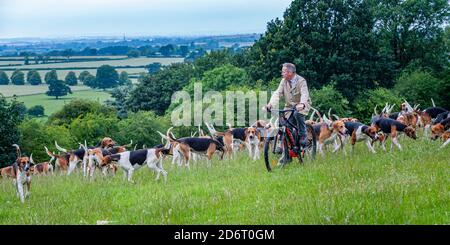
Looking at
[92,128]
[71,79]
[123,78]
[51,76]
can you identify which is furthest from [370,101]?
[92,128]

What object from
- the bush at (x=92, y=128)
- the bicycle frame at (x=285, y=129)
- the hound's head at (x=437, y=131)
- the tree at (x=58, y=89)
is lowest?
the bush at (x=92, y=128)

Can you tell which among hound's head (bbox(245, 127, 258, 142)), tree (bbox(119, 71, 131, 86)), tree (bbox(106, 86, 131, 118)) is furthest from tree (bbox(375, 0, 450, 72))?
hound's head (bbox(245, 127, 258, 142))

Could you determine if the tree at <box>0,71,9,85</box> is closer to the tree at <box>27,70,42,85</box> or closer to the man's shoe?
the tree at <box>27,70,42,85</box>

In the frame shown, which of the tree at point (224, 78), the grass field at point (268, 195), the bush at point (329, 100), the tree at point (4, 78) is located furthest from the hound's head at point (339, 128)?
the tree at point (224, 78)

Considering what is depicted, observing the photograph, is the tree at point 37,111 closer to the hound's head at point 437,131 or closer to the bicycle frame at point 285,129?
the hound's head at point 437,131

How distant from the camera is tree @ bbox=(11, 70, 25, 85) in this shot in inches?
1115

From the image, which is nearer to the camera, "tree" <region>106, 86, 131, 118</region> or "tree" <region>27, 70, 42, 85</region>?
"tree" <region>27, 70, 42, 85</region>

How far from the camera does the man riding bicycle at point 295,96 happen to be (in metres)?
11.9

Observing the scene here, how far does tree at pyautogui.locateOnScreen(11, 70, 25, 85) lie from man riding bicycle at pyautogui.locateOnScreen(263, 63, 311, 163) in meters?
18.4

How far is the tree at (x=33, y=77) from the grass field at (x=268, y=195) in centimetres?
1612

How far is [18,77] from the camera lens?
3125cm

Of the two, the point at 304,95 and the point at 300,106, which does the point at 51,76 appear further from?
the point at 300,106
